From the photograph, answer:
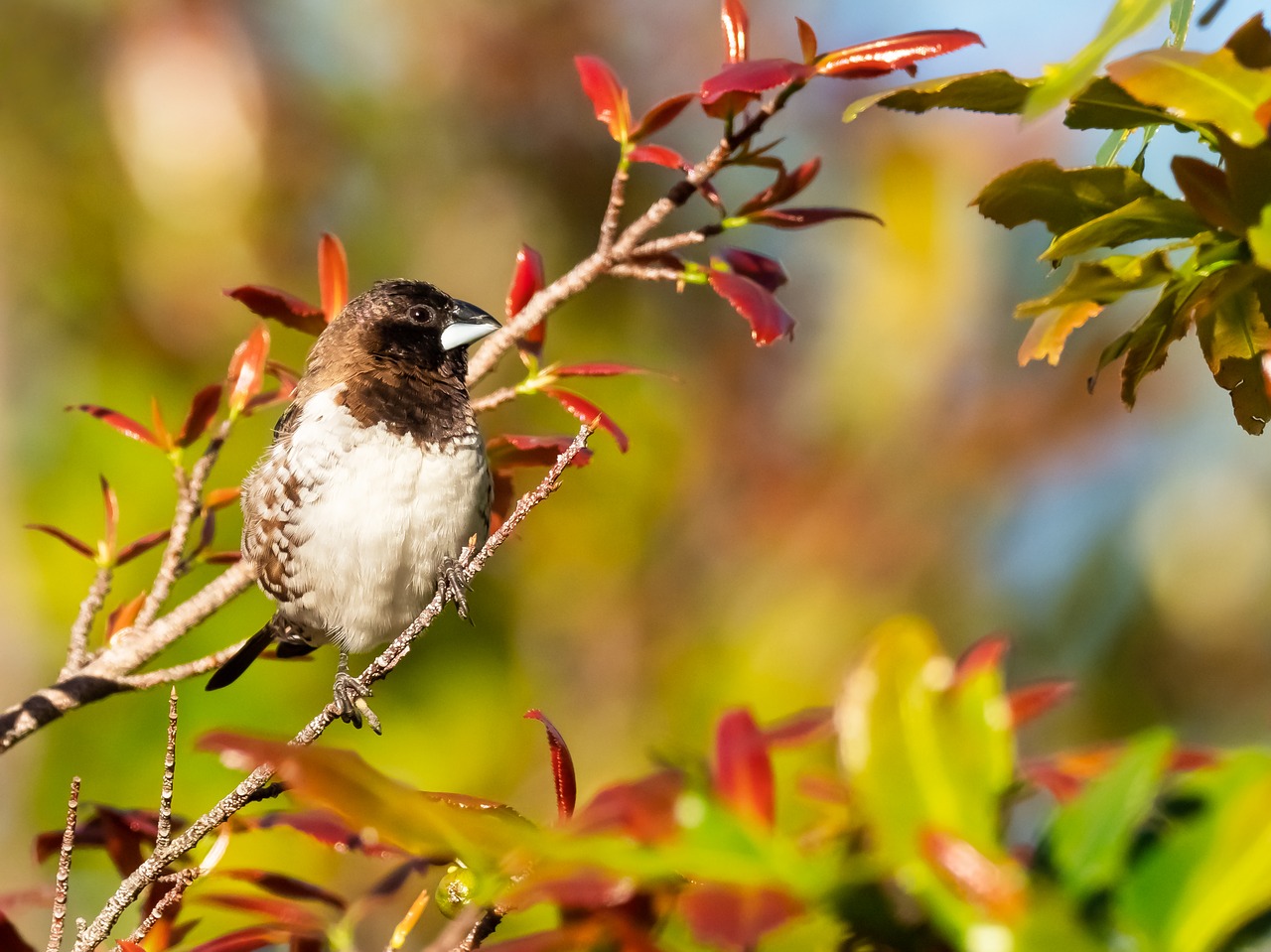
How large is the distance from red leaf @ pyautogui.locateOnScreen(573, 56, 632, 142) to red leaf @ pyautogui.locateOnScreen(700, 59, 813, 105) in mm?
389

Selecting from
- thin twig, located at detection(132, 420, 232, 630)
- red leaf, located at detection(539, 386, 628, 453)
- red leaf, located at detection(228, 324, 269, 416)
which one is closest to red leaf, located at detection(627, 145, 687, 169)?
red leaf, located at detection(539, 386, 628, 453)

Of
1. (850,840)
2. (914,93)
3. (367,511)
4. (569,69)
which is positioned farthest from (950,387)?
(850,840)

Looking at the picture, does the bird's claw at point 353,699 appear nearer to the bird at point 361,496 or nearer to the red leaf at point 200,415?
the bird at point 361,496

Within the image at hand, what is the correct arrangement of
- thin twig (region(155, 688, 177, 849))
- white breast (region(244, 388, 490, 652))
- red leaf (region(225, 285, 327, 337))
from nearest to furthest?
1. thin twig (region(155, 688, 177, 849))
2. red leaf (region(225, 285, 327, 337))
3. white breast (region(244, 388, 490, 652))

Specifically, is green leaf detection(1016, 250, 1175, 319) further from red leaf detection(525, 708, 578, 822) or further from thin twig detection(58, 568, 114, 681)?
thin twig detection(58, 568, 114, 681)

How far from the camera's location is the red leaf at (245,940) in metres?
1.27

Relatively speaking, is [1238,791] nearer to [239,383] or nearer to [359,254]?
[239,383]

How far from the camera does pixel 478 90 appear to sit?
6488 mm

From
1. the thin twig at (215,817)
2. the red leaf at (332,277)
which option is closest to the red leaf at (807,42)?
the thin twig at (215,817)

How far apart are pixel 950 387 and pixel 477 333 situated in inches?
130

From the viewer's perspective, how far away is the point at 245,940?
1287 mm

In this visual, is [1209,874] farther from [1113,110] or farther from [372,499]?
[372,499]

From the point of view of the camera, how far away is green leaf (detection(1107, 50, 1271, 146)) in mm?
871

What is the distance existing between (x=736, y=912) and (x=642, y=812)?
2.9 inches
